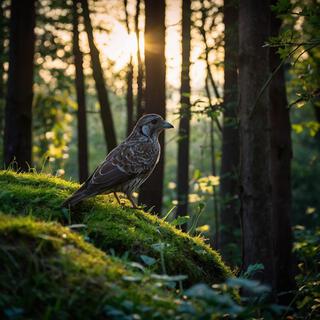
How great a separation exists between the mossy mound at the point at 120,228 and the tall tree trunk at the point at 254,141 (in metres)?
1.47

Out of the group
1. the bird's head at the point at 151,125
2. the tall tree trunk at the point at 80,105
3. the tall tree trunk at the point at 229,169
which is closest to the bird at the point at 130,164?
the bird's head at the point at 151,125

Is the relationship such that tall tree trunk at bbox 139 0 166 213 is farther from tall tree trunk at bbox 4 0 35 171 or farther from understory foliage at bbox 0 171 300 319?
understory foliage at bbox 0 171 300 319

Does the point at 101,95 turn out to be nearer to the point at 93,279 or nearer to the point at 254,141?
the point at 254,141

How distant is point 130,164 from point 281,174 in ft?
15.1

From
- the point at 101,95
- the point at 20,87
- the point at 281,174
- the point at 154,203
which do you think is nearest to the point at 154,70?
the point at 154,203

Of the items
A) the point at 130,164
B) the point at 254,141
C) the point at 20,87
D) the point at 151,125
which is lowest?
the point at 130,164

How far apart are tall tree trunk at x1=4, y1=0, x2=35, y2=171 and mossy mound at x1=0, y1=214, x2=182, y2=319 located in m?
6.72

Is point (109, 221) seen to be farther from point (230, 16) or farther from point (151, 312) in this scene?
point (230, 16)

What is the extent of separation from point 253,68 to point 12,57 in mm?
6079

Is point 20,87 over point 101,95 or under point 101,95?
under

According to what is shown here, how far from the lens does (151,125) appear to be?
8.65 m

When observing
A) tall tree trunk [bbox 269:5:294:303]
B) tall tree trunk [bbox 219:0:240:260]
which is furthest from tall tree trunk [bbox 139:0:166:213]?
tall tree trunk [bbox 219:0:240:260]

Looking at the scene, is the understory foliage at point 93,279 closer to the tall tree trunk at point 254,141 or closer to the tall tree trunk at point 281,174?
the tall tree trunk at point 254,141

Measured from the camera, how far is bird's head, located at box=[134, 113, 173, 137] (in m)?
8.62
